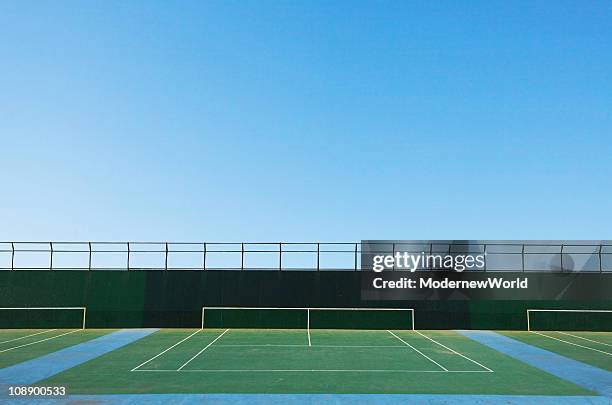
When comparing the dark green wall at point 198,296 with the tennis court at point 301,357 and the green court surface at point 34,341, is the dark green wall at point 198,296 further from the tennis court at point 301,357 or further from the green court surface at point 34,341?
the green court surface at point 34,341

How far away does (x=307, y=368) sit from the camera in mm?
21078

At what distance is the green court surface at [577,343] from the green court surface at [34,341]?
20.7 m

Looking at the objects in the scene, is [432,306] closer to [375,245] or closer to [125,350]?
[375,245]

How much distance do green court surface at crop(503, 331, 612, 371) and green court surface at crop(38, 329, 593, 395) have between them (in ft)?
9.59

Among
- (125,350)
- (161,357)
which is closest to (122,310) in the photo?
(125,350)

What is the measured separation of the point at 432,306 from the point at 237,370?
18709 millimetres

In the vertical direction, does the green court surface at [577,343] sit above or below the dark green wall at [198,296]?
below

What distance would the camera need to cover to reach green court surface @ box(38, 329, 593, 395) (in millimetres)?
17484

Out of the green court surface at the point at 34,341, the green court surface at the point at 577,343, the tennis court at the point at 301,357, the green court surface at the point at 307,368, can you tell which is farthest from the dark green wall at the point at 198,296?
the green court surface at the point at 307,368

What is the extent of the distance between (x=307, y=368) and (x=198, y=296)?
17112 mm

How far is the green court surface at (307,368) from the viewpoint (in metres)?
17.5

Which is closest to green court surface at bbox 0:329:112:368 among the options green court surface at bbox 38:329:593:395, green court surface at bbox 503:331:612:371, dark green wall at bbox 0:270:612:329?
dark green wall at bbox 0:270:612:329

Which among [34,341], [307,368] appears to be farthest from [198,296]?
[307,368]

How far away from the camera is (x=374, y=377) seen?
1927cm
